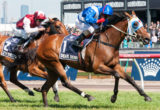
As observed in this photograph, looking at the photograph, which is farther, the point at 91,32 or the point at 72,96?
the point at 72,96

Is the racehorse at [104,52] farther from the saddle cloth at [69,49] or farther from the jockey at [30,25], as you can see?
the jockey at [30,25]

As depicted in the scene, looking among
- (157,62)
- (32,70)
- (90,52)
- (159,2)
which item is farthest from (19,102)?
(159,2)

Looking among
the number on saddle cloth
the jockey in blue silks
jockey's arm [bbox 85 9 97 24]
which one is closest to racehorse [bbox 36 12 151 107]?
the jockey in blue silks

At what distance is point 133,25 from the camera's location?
771cm

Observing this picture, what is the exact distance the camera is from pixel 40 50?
8.34 m

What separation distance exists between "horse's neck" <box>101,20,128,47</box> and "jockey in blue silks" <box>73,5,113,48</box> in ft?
0.81

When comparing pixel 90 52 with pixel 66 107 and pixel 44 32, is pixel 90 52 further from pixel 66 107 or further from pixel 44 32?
pixel 44 32

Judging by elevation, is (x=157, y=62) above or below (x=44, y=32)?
below

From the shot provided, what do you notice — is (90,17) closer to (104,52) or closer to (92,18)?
(92,18)

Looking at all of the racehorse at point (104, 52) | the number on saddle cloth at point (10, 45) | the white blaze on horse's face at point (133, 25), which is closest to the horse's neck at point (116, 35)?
the racehorse at point (104, 52)

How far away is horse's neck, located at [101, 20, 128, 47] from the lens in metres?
7.87

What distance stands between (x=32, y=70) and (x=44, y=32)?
0.85 metres

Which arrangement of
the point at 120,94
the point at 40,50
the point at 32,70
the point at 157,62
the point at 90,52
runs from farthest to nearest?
the point at 157,62, the point at 120,94, the point at 32,70, the point at 40,50, the point at 90,52

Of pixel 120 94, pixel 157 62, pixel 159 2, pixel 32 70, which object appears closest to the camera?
pixel 32 70
